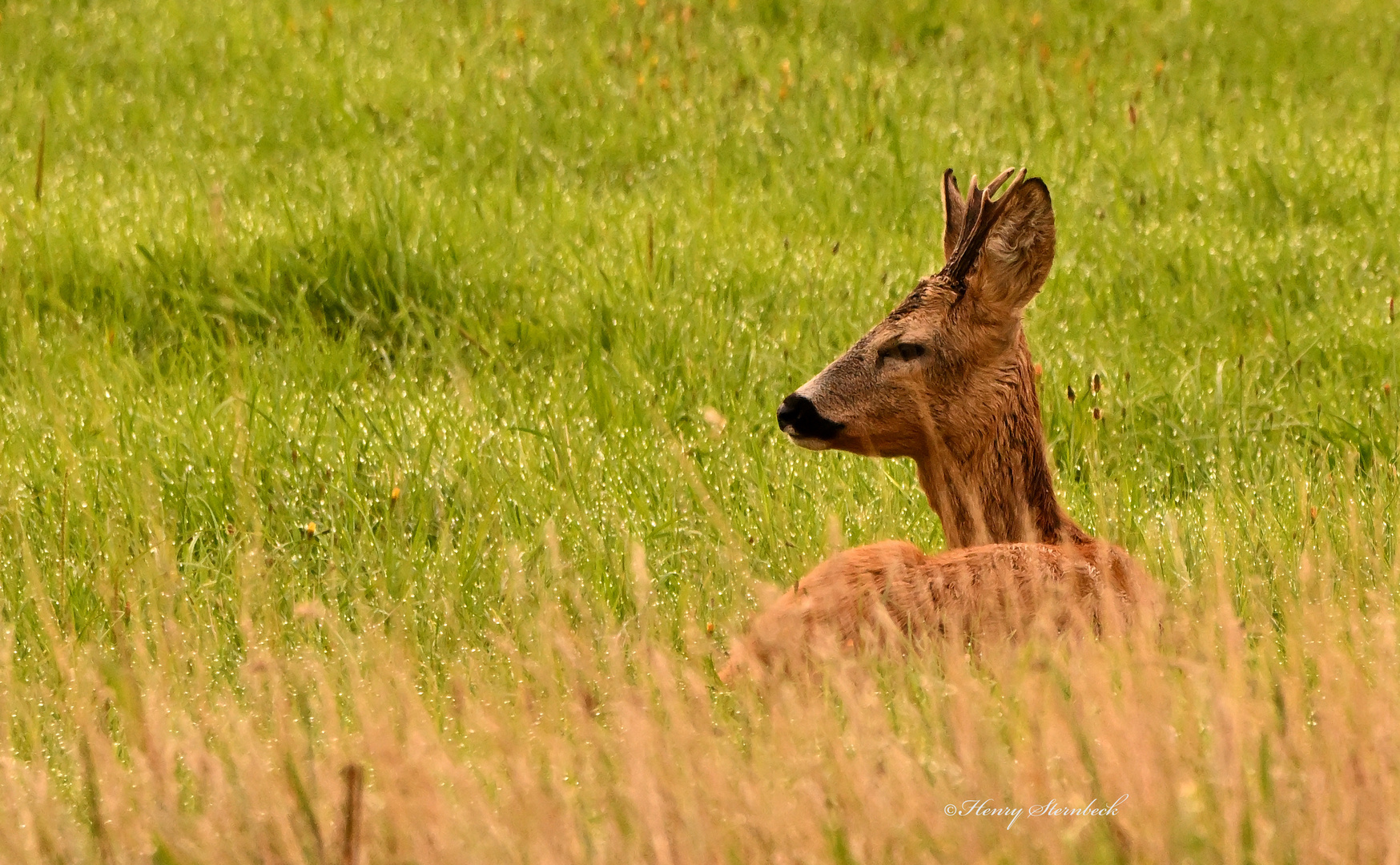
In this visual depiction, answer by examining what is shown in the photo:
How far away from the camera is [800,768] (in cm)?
269

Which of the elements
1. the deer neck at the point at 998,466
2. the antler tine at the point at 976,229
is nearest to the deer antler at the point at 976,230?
the antler tine at the point at 976,229

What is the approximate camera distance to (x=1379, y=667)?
291 cm

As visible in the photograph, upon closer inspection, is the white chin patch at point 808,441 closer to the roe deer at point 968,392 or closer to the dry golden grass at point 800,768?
the roe deer at point 968,392

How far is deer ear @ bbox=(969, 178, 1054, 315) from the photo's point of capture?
14.6ft

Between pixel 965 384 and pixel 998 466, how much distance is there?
0.23 m

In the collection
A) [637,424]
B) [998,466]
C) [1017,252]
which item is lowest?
[637,424]

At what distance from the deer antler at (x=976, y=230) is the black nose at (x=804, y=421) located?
20.3 inches

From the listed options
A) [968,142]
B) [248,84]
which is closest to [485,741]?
[968,142]

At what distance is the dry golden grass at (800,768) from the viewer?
2473 mm

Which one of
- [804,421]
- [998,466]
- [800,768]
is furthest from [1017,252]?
[800,768]

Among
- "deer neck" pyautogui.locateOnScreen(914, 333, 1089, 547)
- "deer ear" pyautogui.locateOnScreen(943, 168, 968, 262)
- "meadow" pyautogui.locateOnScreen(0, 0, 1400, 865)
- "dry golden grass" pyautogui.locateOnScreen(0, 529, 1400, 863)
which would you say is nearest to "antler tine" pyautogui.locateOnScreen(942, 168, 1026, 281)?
"deer ear" pyautogui.locateOnScreen(943, 168, 968, 262)

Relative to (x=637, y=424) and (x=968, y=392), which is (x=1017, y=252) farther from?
(x=637, y=424)

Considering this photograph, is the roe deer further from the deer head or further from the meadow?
the meadow

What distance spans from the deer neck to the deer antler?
25 cm
